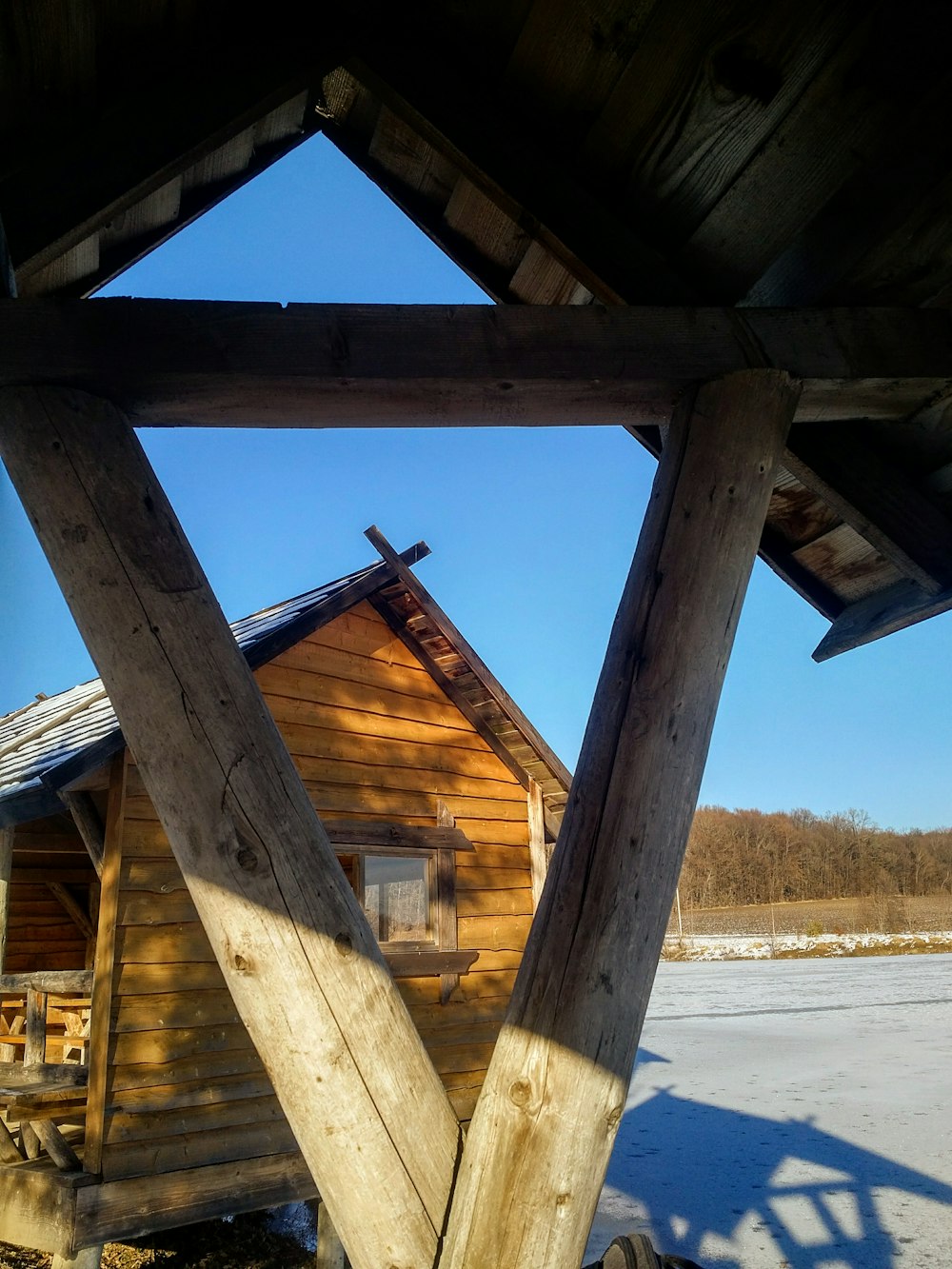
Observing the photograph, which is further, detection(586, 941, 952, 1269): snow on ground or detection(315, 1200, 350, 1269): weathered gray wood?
detection(586, 941, 952, 1269): snow on ground

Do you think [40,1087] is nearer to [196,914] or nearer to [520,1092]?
[196,914]

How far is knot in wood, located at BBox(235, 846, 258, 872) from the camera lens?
1.42 m

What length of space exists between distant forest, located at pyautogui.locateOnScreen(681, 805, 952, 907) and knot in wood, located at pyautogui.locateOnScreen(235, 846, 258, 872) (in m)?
73.7

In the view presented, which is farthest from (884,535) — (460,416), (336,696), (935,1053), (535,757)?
(935,1053)

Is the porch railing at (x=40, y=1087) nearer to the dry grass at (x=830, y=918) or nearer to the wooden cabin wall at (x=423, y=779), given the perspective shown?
the wooden cabin wall at (x=423, y=779)

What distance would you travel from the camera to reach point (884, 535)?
2594 millimetres

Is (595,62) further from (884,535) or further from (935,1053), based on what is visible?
(935,1053)

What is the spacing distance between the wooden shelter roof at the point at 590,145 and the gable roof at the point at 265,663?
11.6 ft

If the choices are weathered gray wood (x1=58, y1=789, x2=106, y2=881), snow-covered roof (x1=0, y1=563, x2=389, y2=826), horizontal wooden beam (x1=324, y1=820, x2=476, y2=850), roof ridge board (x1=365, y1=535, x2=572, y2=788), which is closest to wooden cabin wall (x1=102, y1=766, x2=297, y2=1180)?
weathered gray wood (x1=58, y1=789, x2=106, y2=881)

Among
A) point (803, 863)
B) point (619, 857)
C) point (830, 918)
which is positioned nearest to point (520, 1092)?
point (619, 857)

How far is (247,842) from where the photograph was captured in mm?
1433

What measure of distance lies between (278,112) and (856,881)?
275 feet

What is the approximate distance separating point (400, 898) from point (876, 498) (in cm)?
597

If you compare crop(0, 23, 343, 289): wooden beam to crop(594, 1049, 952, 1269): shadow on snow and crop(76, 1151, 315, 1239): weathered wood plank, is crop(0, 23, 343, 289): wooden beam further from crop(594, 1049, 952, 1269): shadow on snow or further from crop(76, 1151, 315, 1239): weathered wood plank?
crop(594, 1049, 952, 1269): shadow on snow
